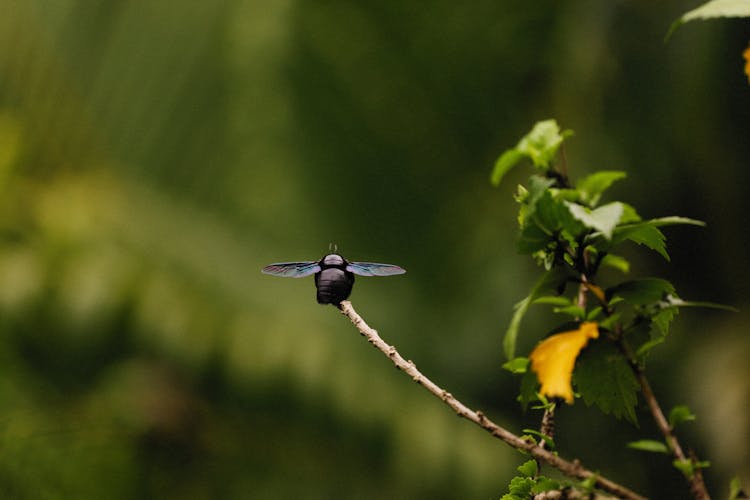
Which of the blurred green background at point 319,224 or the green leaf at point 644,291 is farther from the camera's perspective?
the blurred green background at point 319,224

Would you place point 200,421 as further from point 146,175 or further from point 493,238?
point 493,238

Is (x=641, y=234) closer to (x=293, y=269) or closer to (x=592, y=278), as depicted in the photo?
(x=592, y=278)

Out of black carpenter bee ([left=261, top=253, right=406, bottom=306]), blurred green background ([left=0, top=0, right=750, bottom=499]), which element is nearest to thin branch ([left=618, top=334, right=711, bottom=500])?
black carpenter bee ([left=261, top=253, right=406, bottom=306])

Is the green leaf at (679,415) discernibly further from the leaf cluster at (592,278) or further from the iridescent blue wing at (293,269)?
the iridescent blue wing at (293,269)

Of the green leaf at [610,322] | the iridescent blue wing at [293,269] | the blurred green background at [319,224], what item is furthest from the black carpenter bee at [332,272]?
the blurred green background at [319,224]

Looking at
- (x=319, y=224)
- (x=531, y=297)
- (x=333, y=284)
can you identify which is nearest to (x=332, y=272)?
(x=333, y=284)

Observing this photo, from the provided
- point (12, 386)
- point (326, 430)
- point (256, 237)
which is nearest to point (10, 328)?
point (12, 386)

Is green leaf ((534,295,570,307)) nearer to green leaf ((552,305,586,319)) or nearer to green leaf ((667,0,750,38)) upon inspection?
green leaf ((552,305,586,319))
